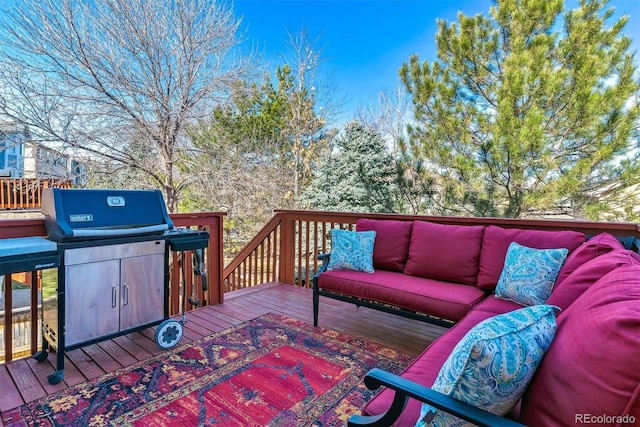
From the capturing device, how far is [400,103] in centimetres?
913

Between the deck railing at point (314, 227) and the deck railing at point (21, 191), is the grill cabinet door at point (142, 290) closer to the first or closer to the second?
the deck railing at point (314, 227)

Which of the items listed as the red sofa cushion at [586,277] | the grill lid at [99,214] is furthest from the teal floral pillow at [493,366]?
the grill lid at [99,214]

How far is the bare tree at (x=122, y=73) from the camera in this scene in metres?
5.68

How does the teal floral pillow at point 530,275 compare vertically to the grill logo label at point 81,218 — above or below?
below

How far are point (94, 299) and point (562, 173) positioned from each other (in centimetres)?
592

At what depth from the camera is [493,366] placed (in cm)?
88

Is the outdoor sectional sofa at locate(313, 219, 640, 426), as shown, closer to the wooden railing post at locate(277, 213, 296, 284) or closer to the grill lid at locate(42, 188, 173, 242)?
the wooden railing post at locate(277, 213, 296, 284)

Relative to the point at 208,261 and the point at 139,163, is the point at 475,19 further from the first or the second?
the point at 139,163

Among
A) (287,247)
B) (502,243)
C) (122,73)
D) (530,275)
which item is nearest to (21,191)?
(122,73)

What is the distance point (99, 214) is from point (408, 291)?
228 centimetres

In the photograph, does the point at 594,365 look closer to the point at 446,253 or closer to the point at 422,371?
the point at 422,371

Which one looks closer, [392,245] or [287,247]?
[392,245]

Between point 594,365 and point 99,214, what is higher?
point 99,214

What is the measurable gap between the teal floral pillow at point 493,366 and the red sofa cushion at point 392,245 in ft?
7.03
